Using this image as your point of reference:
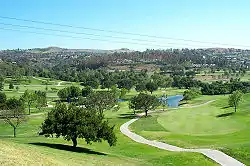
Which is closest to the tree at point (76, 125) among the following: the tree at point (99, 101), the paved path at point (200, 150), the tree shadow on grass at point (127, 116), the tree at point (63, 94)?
the paved path at point (200, 150)

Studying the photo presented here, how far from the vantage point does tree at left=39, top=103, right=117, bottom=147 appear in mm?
56469

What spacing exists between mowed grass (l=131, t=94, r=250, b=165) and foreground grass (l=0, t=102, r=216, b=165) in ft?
22.3

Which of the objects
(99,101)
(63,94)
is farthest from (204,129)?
(63,94)

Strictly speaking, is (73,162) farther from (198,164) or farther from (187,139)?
(187,139)

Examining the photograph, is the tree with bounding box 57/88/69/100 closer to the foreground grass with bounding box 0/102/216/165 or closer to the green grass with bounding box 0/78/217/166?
the green grass with bounding box 0/78/217/166

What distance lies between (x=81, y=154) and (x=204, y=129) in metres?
56.8

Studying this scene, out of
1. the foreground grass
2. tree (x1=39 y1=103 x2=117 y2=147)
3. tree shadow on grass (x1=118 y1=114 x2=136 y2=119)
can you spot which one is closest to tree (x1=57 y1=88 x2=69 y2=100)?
tree shadow on grass (x1=118 y1=114 x2=136 y2=119)

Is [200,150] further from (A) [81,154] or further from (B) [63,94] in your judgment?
(B) [63,94]

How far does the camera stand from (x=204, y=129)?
99938 millimetres

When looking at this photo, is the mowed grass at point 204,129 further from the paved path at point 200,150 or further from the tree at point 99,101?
the tree at point 99,101

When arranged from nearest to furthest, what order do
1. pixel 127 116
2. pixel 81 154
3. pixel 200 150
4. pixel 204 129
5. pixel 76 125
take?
pixel 81 154 → pixel 76 125 → pixel 200 150 → pixel 204 129 → pixel 127 116

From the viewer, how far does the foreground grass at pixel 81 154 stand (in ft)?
118

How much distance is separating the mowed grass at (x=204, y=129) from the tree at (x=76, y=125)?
63.7 feet

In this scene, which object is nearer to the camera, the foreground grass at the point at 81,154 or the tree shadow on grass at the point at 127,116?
the foreground grass at the point at 81,154
